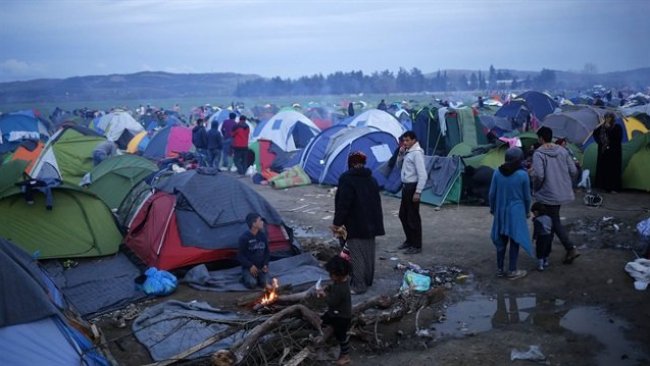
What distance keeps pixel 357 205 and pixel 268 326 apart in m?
2.01

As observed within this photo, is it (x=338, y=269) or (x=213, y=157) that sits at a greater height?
(x=338, y=269)

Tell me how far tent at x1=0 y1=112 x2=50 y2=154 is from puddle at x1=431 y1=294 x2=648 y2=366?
2257 centimetres

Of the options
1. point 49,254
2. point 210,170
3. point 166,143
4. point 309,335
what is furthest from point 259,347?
point 166,143

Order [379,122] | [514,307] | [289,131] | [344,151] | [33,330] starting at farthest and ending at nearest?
1. [289,131]
2. [379,122]
3. [344,151]
4. [514,307]
5. [33,330]

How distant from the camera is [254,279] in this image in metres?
6.64

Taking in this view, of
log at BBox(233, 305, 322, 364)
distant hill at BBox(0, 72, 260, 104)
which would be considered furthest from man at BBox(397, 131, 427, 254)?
distant hill at BBox(0, 72, 260, 104)

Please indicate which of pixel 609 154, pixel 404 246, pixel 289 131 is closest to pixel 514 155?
pixel 404 246

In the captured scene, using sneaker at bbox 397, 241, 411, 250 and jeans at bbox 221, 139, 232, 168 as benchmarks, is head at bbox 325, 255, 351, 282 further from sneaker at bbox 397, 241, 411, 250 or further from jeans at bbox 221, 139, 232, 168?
jeans at bbox 221, 139, 232, 168

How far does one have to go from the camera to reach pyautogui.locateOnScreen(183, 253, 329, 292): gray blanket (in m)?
6.61

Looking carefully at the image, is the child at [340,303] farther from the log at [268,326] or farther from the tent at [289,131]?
the tent at [289,131]

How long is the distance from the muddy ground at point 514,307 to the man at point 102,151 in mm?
8529

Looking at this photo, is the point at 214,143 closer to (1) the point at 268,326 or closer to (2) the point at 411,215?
(2) the point at 411,215

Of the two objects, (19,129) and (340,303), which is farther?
(19,129)

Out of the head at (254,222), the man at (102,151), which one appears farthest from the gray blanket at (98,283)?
the man at (102,151)
